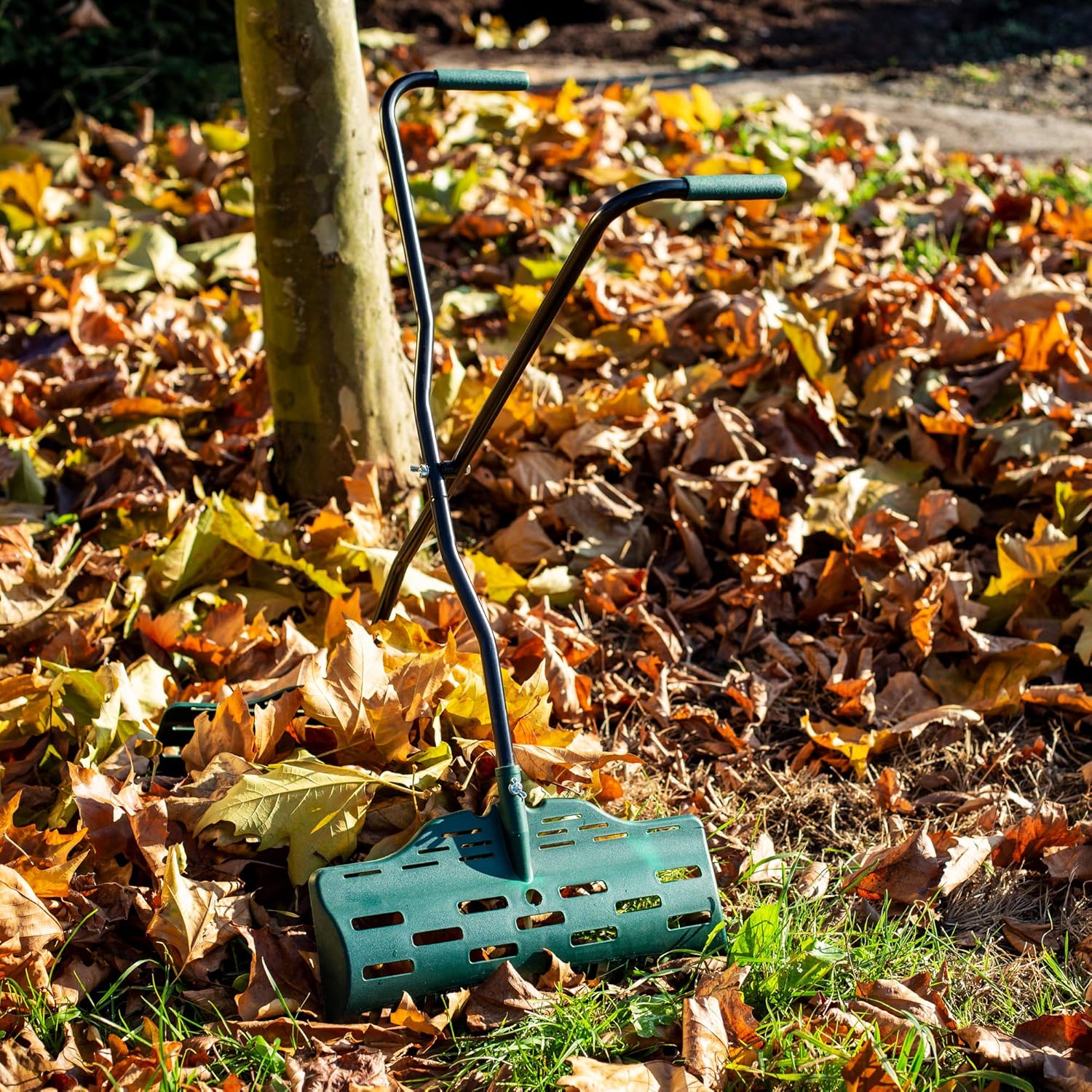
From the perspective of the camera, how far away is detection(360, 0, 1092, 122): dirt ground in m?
6.50

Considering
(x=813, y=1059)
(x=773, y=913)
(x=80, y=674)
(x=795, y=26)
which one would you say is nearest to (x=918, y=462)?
(x=773, y=913)

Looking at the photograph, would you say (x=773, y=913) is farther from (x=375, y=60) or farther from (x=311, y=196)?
(x=375, y=60)

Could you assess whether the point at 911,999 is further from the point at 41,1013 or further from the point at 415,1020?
the point at 41,1013

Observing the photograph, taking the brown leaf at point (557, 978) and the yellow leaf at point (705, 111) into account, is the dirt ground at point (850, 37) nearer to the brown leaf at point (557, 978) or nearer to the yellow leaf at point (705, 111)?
the yellow leaf at point (705, 111)

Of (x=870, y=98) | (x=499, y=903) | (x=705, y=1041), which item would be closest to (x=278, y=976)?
(x=499, y=903)

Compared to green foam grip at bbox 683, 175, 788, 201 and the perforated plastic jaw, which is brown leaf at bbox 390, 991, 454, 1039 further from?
green foam grip at bbox 683, 175, 788, 201

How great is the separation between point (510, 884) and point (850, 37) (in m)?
7.16

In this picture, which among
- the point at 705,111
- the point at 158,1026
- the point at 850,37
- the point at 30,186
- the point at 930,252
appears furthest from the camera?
the point at 850,37

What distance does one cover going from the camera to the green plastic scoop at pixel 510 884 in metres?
1.66

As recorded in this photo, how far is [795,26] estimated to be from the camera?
762 centimetres

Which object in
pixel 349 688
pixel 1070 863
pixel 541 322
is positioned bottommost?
pixel 1070 863

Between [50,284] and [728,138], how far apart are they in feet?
9.77

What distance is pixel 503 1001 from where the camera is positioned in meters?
1.72

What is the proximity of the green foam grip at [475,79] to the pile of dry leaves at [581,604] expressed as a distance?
958 mm
